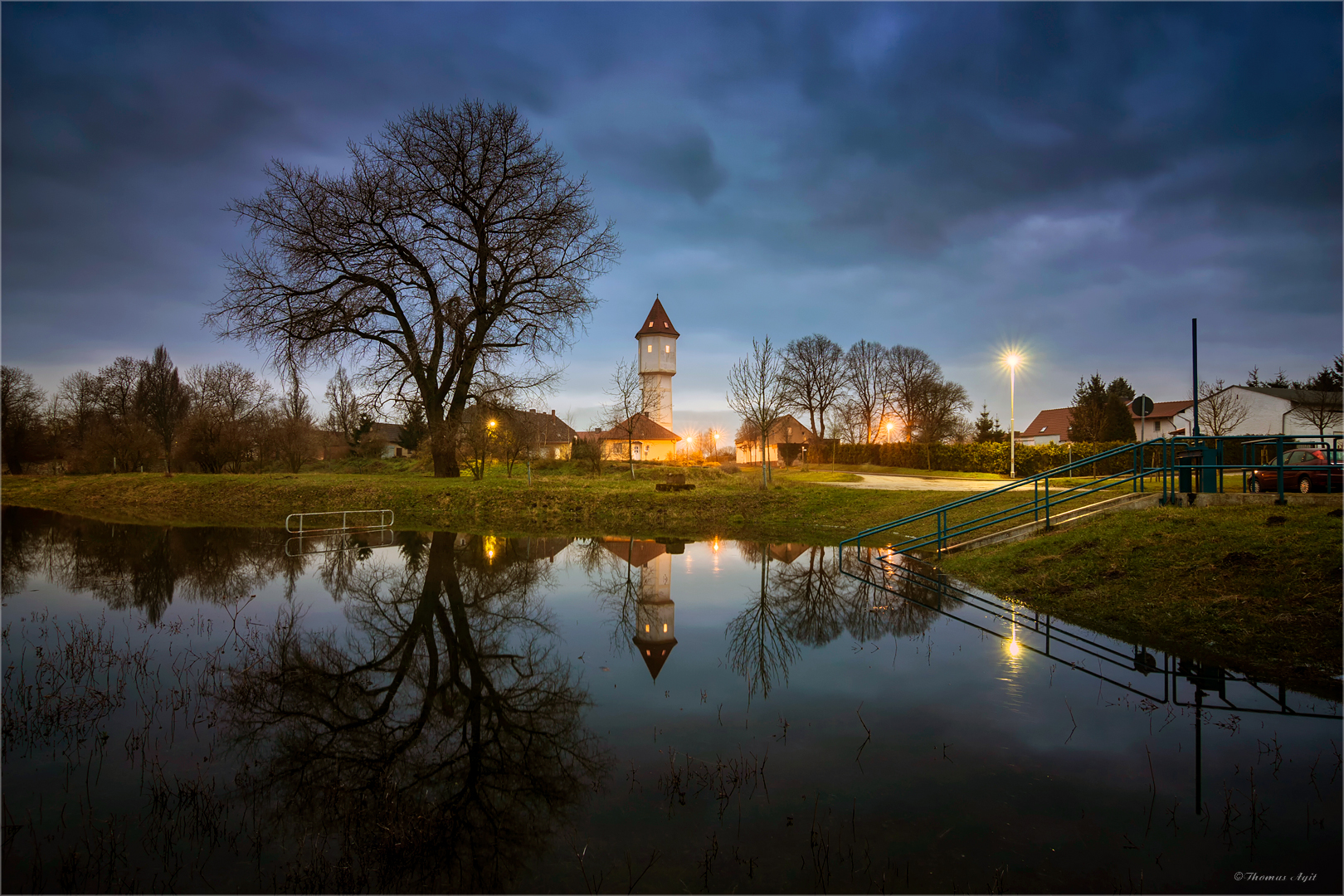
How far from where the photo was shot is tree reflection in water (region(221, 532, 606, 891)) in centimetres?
460

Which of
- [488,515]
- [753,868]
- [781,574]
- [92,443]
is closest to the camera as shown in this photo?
[753,868]

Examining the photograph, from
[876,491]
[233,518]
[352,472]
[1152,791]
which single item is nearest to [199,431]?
[352,472]

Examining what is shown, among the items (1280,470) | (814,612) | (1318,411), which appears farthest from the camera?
(1318,411)

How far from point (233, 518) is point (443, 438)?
9.00 meters

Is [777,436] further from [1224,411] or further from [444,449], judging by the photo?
[444,449]

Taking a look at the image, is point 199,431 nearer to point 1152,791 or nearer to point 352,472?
point 352,472

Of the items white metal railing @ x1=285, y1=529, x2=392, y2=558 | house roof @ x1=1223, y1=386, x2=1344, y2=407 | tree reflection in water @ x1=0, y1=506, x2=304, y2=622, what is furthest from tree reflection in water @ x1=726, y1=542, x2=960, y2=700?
house roof @ x1=1223, y1=386, x2=1344, y2=407

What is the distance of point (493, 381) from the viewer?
99.8ft

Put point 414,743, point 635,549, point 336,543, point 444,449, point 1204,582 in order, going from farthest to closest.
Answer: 1. point 444,449
2. point 336,543
3. point 635,549
4. point 1204,582
5. point 414,743

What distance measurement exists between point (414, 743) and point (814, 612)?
749cm

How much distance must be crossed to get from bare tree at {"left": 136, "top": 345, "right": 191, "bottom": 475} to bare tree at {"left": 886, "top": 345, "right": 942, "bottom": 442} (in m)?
59.5

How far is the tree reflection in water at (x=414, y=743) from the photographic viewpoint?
181 inches

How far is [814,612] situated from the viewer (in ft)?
38.9

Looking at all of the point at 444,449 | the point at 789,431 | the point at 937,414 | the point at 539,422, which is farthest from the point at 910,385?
the point at 444,449
